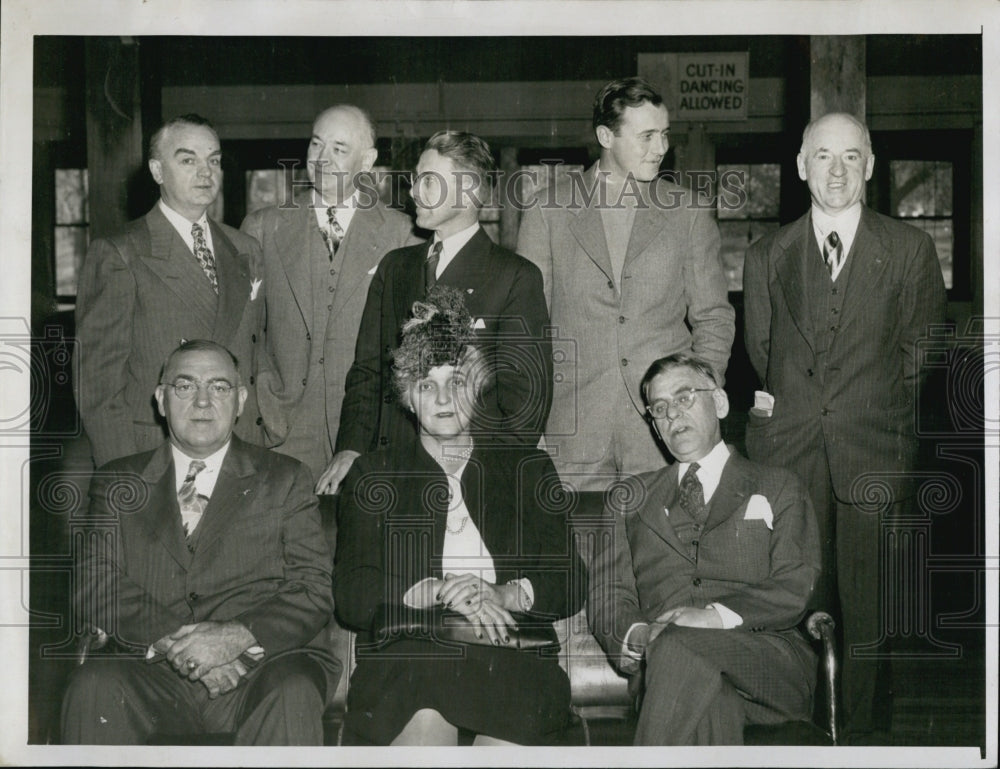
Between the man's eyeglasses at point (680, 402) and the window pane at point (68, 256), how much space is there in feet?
7.50

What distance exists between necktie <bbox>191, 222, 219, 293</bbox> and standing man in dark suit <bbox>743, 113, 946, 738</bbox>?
1777 mm

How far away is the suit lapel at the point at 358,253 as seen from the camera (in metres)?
3.94

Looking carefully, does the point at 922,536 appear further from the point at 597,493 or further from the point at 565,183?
the point at 565,183

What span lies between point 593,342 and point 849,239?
914 mm

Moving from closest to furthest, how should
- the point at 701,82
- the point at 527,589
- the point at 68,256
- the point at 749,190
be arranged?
the point at 527,589 < the point at 701,82 < the point at 749,190 < the point at 68,256

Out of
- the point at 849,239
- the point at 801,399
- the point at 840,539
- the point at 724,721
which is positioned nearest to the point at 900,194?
the point at 849,239

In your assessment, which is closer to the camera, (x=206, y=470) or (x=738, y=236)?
(x=206, y=470)

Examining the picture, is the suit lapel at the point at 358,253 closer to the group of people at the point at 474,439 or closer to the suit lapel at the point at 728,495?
the group of people at the point at 474,439

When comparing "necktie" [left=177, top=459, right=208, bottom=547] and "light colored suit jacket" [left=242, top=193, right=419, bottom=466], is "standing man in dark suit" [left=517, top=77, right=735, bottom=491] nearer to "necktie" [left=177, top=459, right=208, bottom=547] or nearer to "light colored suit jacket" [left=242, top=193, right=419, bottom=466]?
"light colored suit jacket" [left=242, top=193, right=419, bottom=466]

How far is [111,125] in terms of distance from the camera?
405 centimetres

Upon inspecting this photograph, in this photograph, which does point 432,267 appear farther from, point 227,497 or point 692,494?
point 692,494

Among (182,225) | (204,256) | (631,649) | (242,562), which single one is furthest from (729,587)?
(182,225)

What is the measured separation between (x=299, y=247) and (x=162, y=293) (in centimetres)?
47

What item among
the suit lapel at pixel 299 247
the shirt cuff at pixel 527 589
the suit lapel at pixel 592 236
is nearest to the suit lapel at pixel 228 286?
the suit lapel at pixel 299 247
